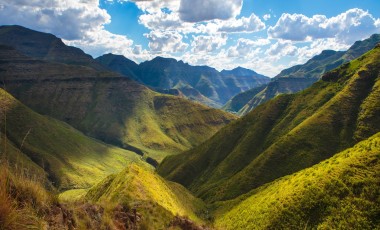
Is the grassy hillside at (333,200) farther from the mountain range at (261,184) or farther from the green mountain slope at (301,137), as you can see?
the green mountain slope at (301,137)

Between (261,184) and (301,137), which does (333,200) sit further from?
(301,137)

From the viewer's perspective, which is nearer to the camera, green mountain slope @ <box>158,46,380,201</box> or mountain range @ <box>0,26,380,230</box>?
→ mountain range @ <box>0,26,380,230</box>

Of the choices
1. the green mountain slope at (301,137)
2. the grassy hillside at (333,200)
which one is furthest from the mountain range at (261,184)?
the green mountain slope at (301,137)

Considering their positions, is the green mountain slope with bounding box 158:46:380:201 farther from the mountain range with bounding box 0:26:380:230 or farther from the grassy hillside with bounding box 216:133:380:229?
the grassy hillside with bounding box 216:133:380:229

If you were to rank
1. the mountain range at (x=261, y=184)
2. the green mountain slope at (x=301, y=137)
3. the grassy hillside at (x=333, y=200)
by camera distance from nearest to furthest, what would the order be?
the mountain range at (x=261, y=184), the grassy hillside at (x=333, y=200), the green mountain slope at (x=301, y=137)

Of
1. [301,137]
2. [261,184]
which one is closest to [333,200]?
[261,184]

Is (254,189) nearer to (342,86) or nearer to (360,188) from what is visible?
(360,188)

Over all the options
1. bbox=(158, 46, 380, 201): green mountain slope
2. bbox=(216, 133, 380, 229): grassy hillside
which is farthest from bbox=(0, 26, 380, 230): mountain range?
bbox=(158, 46, 380, 201): green mountain slope
